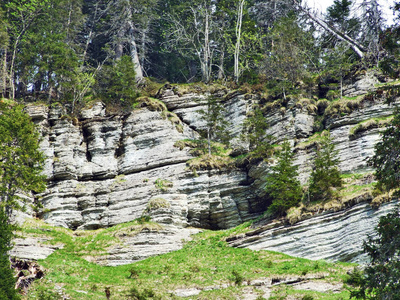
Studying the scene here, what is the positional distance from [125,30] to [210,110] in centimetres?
2041

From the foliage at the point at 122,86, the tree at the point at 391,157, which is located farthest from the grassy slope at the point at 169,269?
the foliage at the point at 122,86

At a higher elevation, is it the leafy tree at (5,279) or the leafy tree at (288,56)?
the leafy tree at (288,56)

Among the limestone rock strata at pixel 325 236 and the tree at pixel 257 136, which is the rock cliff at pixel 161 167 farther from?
the tree at pixel 257 136

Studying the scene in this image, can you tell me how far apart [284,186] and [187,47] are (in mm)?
29911

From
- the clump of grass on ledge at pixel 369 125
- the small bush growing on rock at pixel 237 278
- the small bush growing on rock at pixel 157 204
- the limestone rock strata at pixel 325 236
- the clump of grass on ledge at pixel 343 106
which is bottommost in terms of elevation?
the small bush growing on rock at pixel 237 278

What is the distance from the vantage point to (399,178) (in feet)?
54.6

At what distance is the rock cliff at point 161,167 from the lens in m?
33.8

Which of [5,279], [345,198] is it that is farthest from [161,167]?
[5,279]

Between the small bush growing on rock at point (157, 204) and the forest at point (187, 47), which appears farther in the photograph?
the forest at point (187, 47)

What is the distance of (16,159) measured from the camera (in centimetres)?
3241

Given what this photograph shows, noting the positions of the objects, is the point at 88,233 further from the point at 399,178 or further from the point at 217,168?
the point at 399,178

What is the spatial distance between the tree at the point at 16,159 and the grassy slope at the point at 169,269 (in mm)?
3298

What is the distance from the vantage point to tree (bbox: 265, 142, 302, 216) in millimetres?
30484

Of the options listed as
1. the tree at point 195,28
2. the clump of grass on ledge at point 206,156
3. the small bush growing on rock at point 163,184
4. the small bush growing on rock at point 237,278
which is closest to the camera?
the small bush growing on rock at point 237,278
